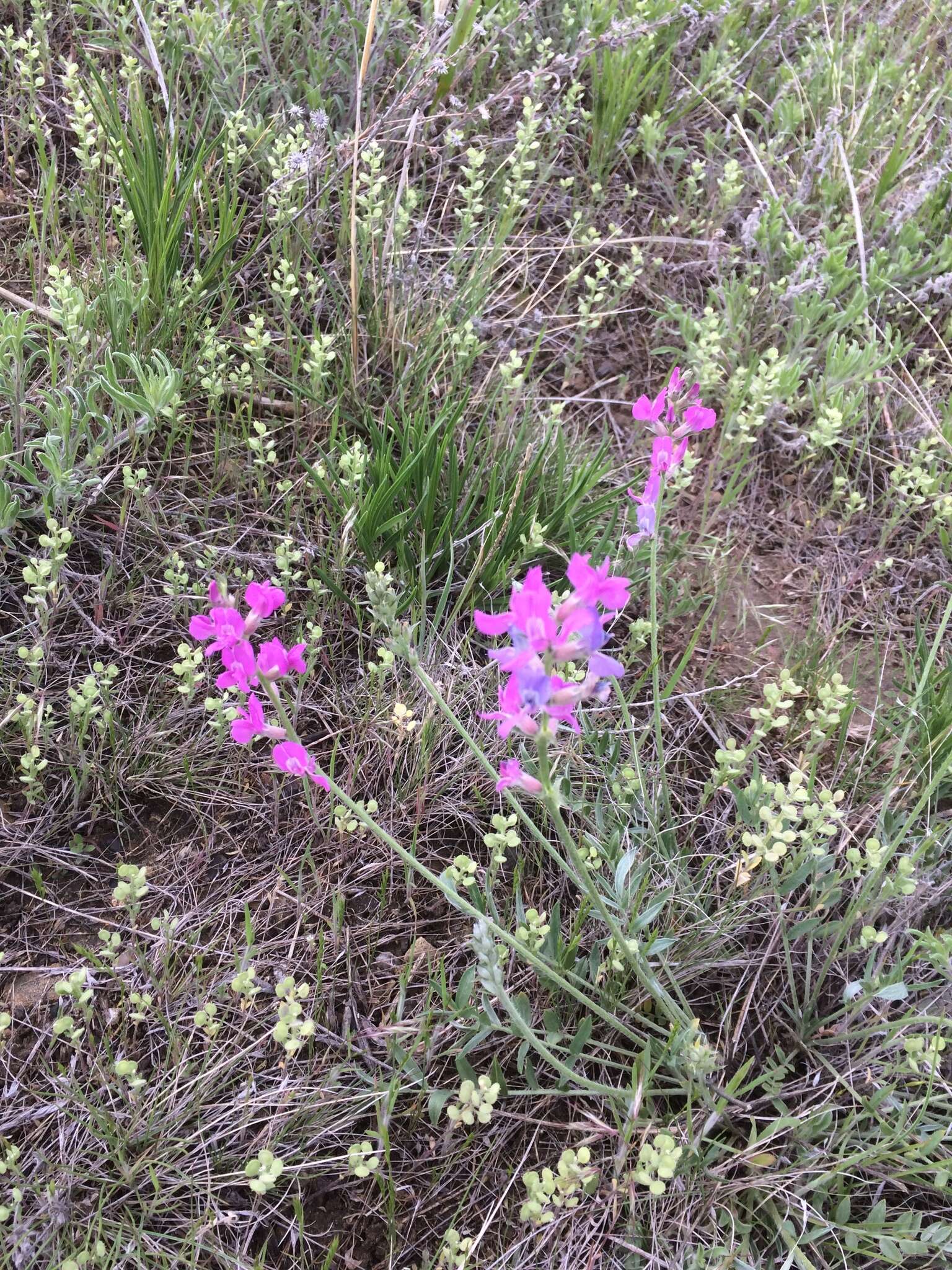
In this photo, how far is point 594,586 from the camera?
3.96 ft

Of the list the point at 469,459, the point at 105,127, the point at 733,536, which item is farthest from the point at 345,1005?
the point at 105,127

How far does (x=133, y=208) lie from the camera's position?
2453 mm

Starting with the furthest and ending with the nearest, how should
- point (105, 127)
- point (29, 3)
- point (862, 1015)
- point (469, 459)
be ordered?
1. point (29, 3)
2. point (105, 127)
3. point (469, 459)
4. point (862, 1015)

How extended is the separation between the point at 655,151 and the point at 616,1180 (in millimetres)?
3072

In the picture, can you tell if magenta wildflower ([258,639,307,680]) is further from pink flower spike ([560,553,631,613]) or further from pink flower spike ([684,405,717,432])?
pink flower spike ([684,405,717,432])

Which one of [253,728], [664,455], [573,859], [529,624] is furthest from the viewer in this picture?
[664,455]

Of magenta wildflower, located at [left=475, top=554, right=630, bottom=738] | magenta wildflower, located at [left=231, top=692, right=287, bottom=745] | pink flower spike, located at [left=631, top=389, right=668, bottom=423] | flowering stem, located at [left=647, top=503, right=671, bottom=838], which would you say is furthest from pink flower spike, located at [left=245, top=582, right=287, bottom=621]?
pink flower spike, located at [left=631, top=389, right=668, bottom=423]

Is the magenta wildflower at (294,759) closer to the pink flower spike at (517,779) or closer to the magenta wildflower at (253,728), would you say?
the magenta wildflower at (253,728)

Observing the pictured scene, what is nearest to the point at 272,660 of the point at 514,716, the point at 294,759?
the point at 294,759

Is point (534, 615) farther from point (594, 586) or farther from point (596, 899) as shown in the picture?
point (596, 899)

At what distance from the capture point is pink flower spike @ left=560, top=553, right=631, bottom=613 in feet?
3.95

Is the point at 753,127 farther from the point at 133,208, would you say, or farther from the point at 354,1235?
the point at 354,1235

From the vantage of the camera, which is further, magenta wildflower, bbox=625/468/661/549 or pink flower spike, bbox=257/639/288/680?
magenta wildflower, bbox=625/468/661/549

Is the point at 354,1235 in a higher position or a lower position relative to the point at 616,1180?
lower
